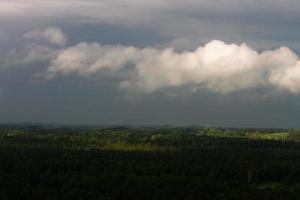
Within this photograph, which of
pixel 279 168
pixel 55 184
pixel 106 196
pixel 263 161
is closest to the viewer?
pixel 106 196

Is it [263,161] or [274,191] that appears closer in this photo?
[274,191]

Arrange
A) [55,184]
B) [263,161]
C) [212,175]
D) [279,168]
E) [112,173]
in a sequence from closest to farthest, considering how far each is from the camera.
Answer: [55,184] < [112,173] < [212,175] < [279,168] < [263,161]

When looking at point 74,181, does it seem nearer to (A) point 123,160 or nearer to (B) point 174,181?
(B) point 174,181

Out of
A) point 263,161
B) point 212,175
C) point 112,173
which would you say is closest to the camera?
point 112,173

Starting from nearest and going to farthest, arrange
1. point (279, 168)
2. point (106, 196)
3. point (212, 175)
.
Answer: point (106, 196), point (212, 175), point (279, 168)

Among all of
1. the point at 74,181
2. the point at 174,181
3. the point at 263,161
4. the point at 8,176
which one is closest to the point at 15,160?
the point at 8,176

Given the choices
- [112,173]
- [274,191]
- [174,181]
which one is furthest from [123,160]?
[274,191]

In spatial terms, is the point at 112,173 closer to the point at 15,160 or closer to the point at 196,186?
the point at 196,186

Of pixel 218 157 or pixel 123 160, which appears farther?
pixel 218 157
